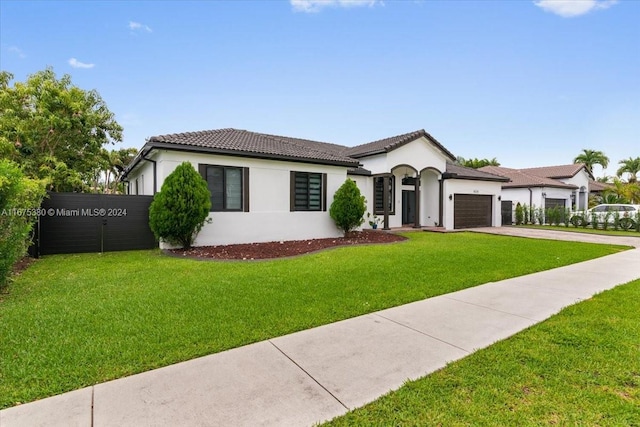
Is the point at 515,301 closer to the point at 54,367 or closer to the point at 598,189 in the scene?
the point at 54,367

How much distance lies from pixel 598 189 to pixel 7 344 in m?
53.0

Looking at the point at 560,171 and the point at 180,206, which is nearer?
the point at 180,206

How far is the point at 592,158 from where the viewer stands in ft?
139

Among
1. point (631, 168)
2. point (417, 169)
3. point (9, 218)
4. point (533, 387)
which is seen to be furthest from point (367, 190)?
point (631, 168)

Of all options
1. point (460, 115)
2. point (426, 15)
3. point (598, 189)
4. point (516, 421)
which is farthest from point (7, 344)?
point (598, 189)

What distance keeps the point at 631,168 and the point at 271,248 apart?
4776cm

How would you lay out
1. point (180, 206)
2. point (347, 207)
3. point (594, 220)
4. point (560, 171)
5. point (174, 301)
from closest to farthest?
point (174, 301) < point (180, 206) < point (347, 207) < point (594, 220) < point (560, 171)

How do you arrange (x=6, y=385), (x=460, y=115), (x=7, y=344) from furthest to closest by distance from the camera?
(x=460, y=115)
(x=7, y=344)
(x=6, y=385)

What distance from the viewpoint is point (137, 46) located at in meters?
14.0

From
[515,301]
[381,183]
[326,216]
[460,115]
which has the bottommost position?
[515,301]

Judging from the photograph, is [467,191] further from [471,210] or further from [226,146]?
[226,146]

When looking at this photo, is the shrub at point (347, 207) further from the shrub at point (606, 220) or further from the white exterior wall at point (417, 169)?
the shrub at point (606, 220)

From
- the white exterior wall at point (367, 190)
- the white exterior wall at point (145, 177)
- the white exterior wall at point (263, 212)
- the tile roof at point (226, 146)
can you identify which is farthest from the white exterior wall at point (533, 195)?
the white exterior wall at point (145, 177)

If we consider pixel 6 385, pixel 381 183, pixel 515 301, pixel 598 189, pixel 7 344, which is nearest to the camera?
pixel 6 385
